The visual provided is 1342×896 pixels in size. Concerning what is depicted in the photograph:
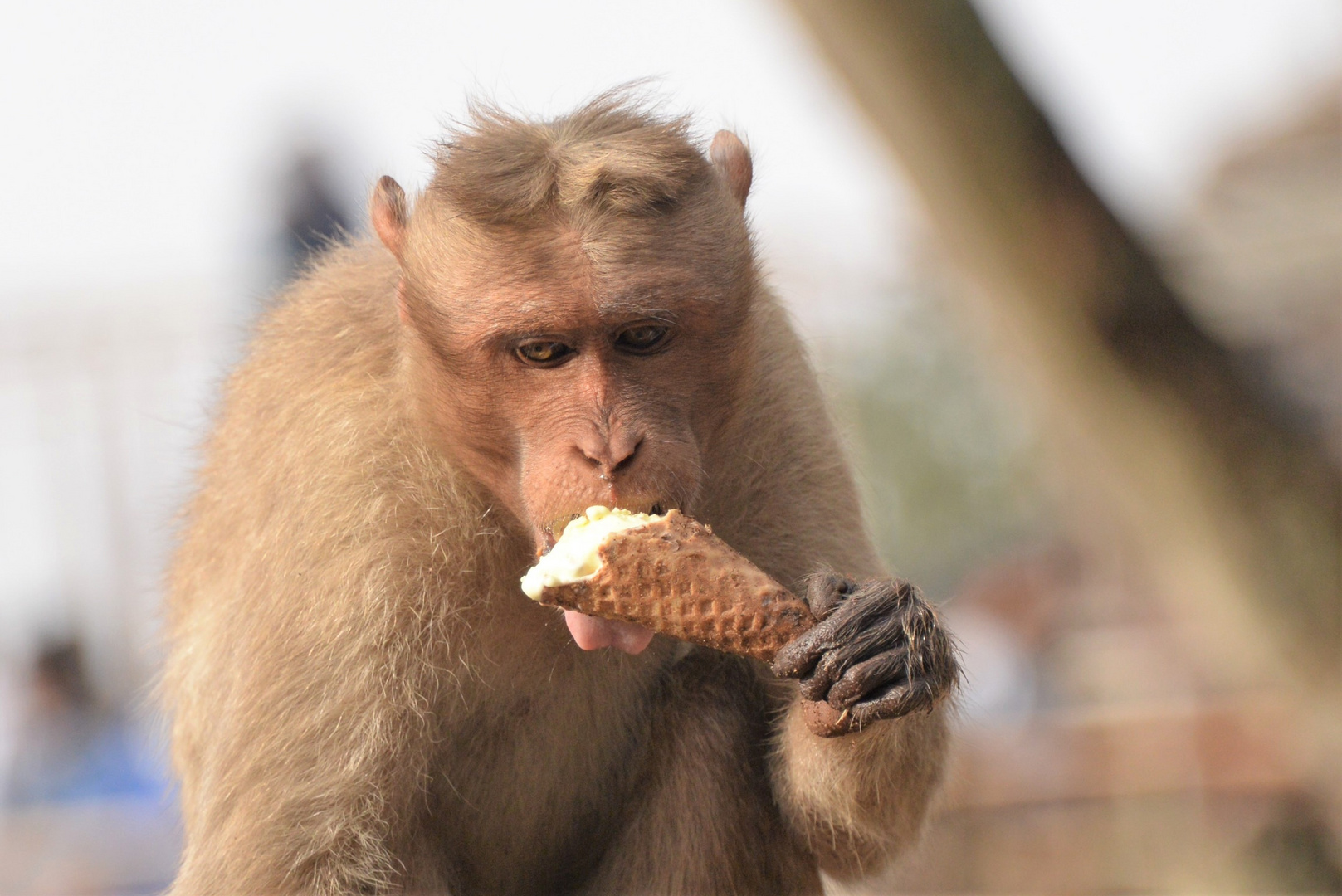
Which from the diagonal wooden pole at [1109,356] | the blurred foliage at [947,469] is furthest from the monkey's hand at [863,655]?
the blurred foliage at [947,469]

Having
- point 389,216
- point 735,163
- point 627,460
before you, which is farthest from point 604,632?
point 735,163

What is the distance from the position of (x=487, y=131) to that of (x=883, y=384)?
36.9ft

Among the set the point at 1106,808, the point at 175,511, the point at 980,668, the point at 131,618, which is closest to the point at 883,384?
the point at 980,668

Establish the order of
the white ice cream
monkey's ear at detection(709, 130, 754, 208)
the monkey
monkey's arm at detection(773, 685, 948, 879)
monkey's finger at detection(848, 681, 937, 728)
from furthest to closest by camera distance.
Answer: monkey's ear at detection(709, 130, 754, 208), monkey's arm at detection(773, 685, 948, 879), the monkey, monkey's finger at detection(848, 681, 937, 728), the white ice cream

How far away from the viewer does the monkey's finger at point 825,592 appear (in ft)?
11.4

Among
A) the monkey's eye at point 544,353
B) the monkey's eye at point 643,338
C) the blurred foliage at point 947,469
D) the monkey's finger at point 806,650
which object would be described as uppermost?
Answer: the monkey's eye at point 643,338

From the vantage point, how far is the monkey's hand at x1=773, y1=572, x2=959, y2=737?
3.40 meters

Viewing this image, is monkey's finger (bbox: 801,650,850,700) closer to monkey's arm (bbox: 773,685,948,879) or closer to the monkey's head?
monkey's arm (bbox: 773,685,948,879)

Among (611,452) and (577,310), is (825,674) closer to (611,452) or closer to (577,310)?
(611,452)

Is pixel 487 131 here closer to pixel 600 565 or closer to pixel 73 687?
pixel 600 565

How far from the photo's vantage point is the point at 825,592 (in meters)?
3.50

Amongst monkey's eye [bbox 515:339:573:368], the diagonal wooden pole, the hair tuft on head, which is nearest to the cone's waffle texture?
monkey's eye [bbox 515:339:573:368]

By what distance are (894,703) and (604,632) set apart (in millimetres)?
721

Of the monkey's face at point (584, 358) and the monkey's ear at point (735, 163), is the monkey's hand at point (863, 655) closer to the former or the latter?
the monkey's face at point (584, 358)
